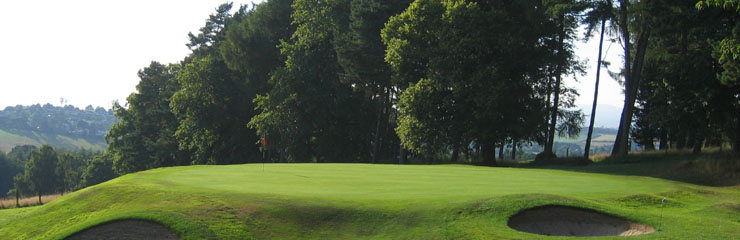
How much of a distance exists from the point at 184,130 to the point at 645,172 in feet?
146

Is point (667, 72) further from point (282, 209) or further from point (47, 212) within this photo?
point (47, 212)

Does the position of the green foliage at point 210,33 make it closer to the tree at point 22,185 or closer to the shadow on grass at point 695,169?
the shadow on grass at point 695,169

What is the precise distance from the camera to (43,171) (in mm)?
130000

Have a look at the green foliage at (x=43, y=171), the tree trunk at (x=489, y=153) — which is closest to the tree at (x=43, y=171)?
the green foliage at (x=43, y=171)

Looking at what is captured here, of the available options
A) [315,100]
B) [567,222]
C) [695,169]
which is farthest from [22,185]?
[567,222]

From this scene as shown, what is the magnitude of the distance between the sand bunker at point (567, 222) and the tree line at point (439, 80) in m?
11.5

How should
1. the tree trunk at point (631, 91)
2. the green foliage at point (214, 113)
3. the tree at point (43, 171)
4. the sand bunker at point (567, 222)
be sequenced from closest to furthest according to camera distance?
1. the sand bunker at point (567, 222)
2. the tree trunk at point (631, 91)
3. the green foliage at point (214, 113)
4. the tree at point (43, 171)

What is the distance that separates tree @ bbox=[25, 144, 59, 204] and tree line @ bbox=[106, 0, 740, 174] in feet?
262

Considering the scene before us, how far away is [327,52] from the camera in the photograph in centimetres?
5128

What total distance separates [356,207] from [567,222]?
14.9 feet

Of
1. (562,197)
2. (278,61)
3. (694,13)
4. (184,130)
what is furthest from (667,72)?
(184,130)

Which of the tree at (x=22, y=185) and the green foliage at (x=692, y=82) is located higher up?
the green foliage at (x=692, y=82)

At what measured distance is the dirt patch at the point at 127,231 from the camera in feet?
37.1

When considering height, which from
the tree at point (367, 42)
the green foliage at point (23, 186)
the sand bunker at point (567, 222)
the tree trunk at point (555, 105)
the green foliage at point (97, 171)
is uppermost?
the tree at point (367, 42)
